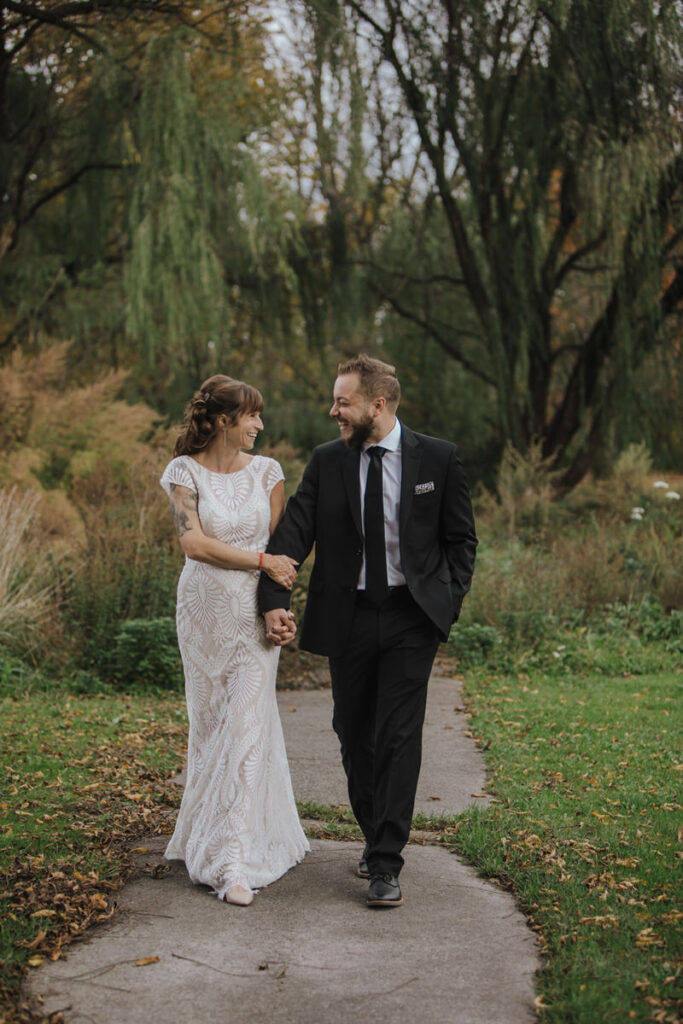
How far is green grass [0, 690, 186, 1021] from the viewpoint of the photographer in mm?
3846

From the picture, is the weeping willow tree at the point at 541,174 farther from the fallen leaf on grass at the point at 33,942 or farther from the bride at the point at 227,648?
the fallen leaf on grass at the point at 33,942

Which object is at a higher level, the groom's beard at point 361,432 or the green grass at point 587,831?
the groom's beard at point 361,432

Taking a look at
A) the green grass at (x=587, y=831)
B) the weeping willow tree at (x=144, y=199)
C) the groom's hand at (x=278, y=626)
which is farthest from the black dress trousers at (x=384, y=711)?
the weeping willow tree at (x=144, y=199)

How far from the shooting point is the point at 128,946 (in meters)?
3.68

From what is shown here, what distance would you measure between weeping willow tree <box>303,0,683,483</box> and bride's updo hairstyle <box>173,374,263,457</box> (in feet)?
35.3

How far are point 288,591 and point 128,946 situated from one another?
144cm

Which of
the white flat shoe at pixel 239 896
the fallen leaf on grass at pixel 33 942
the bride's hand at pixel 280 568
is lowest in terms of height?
the fallen leaf on grass at pixel 33 942

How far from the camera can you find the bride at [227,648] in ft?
14.2

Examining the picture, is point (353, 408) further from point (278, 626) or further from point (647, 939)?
point (647, 939)

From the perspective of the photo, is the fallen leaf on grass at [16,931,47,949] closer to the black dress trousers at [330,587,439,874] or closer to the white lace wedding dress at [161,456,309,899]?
the white lace wedding dress at [161,456,309,899]

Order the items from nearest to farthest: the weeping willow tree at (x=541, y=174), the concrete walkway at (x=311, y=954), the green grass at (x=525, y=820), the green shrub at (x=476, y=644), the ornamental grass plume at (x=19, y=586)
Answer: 1. the concrete walkway at (x=311, y=954)
2. the green grass at (x=525, y=820)
3. the ornamental grass plume at (x=19, y=586)
4. the green shrub at (x=476, y=644)
5. the weeping willow tree at (x=541, y=174)

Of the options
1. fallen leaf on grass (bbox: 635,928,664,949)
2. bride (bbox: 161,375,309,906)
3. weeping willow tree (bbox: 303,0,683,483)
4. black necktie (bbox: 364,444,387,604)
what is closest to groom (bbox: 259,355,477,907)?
black necktie (bbox: 364,444,387,604)

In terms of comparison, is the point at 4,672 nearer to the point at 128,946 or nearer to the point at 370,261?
the point at 128,946

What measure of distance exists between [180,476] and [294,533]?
0.51 meters
